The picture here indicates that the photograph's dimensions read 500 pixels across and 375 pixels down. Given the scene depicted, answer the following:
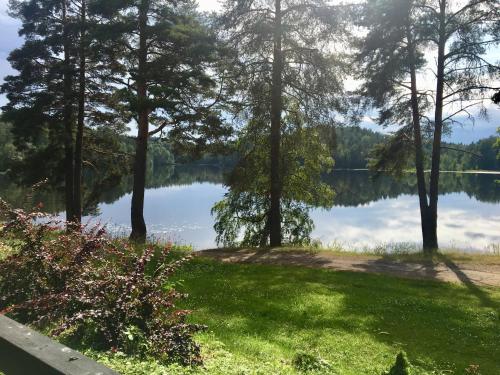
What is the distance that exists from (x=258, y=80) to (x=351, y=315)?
1059 centimetres

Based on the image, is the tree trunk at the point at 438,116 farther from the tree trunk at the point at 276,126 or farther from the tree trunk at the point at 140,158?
the tree trunk at the point at 140,158

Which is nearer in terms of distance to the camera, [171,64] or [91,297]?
[91,297]

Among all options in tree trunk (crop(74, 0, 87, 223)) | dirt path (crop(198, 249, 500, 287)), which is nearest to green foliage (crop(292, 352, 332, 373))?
dirt path (crop(198, 249, 500, 287))

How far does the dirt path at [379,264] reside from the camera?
12414 mm

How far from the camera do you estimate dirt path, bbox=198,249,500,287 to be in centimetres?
1241

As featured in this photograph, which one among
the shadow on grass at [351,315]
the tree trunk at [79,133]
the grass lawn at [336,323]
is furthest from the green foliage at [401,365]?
the tree trunk at [79,133]

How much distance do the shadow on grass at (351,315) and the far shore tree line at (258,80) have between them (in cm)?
720

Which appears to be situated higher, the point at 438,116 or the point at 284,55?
the point at 284,55

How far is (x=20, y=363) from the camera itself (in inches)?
91.2

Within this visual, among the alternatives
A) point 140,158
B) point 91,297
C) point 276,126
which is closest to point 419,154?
point 276,126

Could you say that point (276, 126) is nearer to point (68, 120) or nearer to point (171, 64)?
point (171, 64)

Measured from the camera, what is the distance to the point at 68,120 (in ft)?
70.2

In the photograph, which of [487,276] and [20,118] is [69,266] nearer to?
[487,276]

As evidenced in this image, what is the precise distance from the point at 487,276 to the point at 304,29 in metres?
10.8
